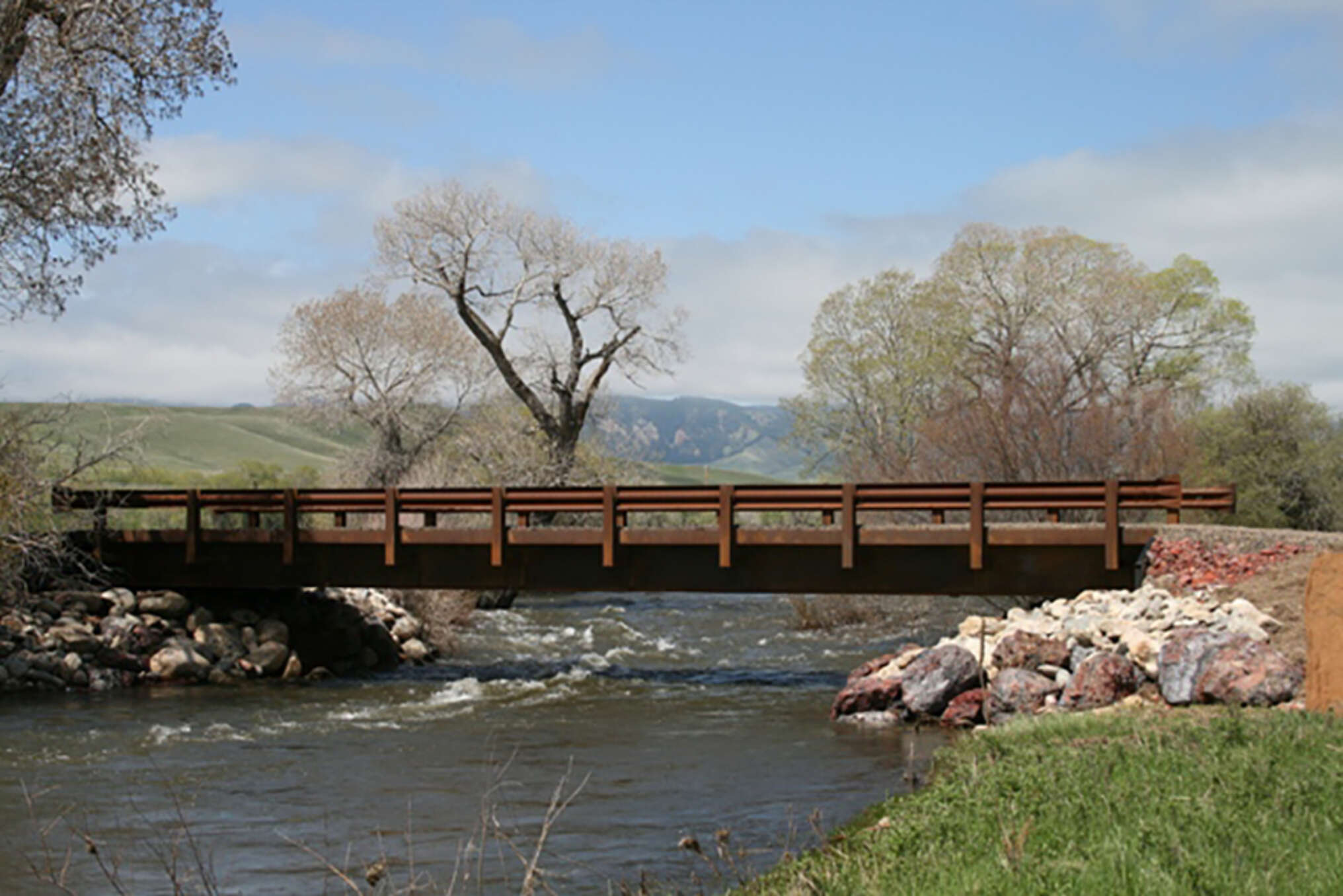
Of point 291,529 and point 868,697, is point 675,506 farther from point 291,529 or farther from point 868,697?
point 291,529

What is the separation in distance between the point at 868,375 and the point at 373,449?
1607 centimetres

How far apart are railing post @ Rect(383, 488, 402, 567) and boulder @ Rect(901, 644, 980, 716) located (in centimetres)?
931

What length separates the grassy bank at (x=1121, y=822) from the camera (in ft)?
Answer: 20.8

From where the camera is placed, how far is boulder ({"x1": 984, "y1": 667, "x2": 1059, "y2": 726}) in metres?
16.2

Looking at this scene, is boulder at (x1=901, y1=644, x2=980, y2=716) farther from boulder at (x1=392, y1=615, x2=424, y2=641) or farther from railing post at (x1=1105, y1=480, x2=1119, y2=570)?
boulder at (x1=392, y1=615, x2=424, y2=641)

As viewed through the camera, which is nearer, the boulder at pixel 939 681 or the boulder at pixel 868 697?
the boulder at pixel 939 681

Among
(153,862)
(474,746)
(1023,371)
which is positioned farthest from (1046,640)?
(1023,371)

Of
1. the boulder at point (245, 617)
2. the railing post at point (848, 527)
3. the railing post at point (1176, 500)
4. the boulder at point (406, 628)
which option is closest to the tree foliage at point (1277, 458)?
the railing post at point (1176, 500)

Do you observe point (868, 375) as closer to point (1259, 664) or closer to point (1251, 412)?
point (1251, 412)

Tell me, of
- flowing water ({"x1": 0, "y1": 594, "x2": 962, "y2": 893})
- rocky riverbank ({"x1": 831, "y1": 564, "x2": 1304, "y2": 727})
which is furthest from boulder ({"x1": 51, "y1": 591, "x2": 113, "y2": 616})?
rocky riverbank ({"x1": 831, "y1": 564, "x2": 1304, "y2": 727})

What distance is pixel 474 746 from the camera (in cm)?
1619

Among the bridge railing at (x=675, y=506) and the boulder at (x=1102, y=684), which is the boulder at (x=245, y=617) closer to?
the bridge railing at (x=675, y=506)

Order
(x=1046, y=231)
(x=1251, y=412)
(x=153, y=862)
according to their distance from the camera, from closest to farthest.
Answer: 1. (x=153, y=862)
2. (x=1251, y=412)
3. (x=1046, y=231)

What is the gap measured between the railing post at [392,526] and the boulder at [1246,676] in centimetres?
1290
